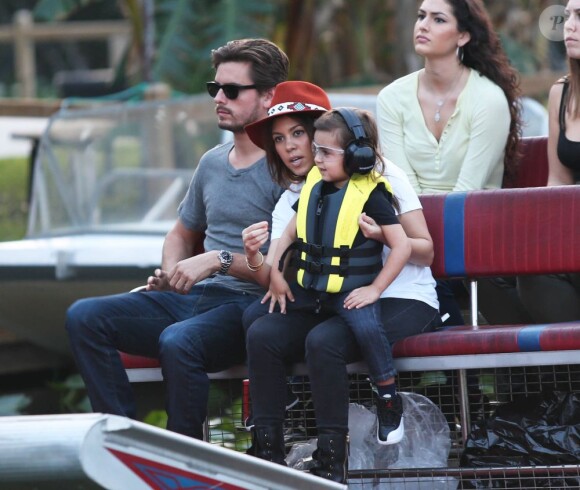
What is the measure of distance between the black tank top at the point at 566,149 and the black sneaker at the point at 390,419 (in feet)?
4.53

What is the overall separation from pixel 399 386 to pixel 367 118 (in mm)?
1028

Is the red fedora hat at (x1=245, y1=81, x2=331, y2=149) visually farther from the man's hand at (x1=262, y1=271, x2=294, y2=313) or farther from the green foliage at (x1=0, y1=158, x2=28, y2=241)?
the green foliage at (x1=0, y1=158, x2=28, y2=241)

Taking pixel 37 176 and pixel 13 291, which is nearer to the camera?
pixel 13 291

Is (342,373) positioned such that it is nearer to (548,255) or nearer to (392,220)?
(392,220)

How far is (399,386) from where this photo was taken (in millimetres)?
4516

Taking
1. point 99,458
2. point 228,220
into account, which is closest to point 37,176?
point 228,220

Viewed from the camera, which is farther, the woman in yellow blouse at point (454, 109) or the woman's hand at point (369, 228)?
the woman in yellow blouse at point (454, 109)

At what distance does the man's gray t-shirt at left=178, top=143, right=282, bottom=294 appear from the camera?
14.8ft

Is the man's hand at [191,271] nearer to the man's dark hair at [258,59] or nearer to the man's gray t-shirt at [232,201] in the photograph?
the man's gray t-shirt at [232,201]

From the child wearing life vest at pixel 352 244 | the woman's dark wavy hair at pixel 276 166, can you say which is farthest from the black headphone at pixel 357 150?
the woman's dark wavy hair at pixel 276 166

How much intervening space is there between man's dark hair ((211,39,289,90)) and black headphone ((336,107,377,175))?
0.63m

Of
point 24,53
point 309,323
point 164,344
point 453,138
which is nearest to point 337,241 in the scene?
point 309,323

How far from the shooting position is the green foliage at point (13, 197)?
13719 mm

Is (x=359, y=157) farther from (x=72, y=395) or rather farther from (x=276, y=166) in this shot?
(x=72, y=395)
